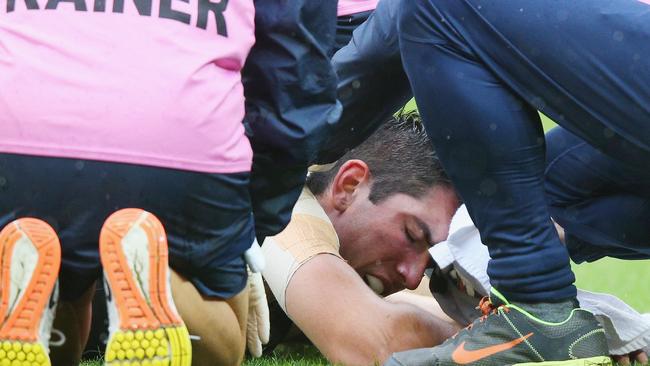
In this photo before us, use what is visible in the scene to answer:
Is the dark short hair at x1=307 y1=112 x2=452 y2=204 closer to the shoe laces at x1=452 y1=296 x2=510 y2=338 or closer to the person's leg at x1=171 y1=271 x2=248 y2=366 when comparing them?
the shoe laces at x1=452 y1=296 x2=510 y2=338

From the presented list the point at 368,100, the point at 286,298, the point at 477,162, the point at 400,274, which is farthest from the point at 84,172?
the point at 400,274

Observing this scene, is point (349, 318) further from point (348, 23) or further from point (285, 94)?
point (348, 23)

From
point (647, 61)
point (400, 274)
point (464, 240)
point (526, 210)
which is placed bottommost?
point (400, 274)

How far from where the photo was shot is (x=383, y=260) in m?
3.25

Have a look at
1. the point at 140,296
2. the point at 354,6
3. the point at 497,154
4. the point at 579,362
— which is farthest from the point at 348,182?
the point at 140,296

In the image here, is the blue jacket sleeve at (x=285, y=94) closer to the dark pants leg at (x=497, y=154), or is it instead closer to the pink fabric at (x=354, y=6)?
the dark pants leg at (x=497, y=154)

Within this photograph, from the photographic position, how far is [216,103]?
A: 2.04m

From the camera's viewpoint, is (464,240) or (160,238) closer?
(160,238)

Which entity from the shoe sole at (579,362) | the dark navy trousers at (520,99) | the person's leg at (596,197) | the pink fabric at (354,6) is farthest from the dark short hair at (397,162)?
the shoe sole at (579,362)

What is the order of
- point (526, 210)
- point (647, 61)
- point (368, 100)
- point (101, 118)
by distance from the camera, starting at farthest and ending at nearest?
point (368, 100) → point (526, 210) → point (647, 61) → point (101, 118)

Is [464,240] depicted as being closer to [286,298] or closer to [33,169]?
[286,298]

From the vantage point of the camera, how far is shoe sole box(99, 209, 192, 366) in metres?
1.80

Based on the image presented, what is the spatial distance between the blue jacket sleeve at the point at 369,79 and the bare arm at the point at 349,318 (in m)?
0.38

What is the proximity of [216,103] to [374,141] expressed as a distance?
5.01ft
